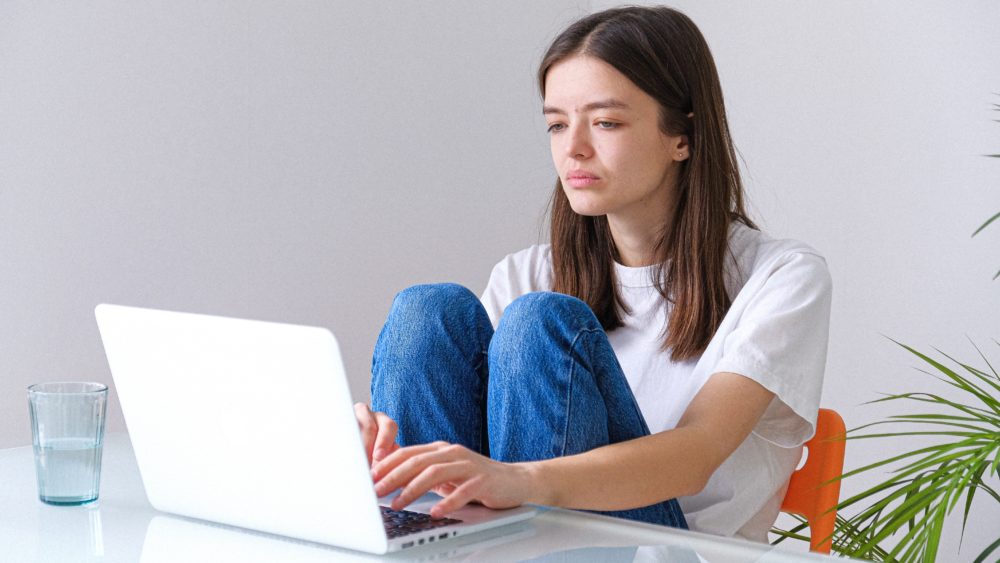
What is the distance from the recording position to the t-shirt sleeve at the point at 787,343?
4.12 feet

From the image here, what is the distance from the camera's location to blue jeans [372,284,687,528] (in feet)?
3.68

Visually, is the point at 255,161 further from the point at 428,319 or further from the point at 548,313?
the point at 548,313

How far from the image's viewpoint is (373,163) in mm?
2725

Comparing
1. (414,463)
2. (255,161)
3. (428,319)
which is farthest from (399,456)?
(255,161)

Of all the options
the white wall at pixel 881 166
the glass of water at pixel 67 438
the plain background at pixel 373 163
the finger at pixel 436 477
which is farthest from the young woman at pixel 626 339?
the white wall at pixel 881 166

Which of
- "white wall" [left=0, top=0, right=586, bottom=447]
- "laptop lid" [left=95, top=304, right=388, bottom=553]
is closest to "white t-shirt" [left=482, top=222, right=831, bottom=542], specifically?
"laptop lid" [left=95, top=304, right=388, bottom=553]

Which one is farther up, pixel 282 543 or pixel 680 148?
pixel 680 148

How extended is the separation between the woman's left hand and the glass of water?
0.28 m

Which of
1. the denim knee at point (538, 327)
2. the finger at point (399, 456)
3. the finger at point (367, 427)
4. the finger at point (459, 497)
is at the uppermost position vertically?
the denim knee at point (538, 327)

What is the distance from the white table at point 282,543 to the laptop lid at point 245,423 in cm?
2

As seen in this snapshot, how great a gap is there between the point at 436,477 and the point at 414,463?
27 mm

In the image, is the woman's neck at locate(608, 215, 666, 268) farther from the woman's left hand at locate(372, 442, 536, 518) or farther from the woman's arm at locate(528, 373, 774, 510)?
the woman's left hand at locate(372, 442, 536, 518)

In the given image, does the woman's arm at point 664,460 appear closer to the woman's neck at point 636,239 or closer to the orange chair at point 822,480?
the orange chair at point 822,480

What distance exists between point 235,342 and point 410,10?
204cm
